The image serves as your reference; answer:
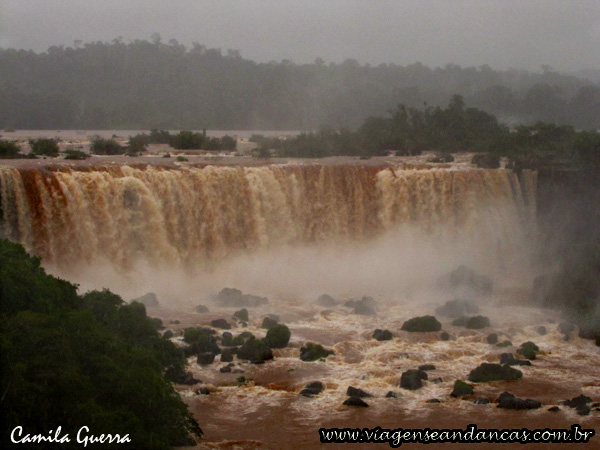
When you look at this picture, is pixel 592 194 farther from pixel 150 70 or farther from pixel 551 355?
pixel 150 70

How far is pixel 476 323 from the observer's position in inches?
766

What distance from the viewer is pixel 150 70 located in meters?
73.6

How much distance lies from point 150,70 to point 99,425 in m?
68.5

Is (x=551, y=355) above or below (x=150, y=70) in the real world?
below

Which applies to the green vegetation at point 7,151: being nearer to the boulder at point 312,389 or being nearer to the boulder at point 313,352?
the boulder at point 313,352

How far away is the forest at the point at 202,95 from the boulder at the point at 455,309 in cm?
3957

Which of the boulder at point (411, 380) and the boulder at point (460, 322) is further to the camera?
the boulder at point (460, 322)

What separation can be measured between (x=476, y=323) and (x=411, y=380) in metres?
5.17

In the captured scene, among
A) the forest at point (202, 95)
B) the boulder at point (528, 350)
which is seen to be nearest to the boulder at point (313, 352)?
the boulder at point (528, 350)

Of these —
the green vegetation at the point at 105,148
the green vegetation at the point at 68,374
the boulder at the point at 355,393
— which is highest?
the green vegetation at the point at 105,148

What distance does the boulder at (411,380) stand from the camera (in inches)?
583

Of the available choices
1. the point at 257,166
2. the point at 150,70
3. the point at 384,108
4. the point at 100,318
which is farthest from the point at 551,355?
the point at 150,70

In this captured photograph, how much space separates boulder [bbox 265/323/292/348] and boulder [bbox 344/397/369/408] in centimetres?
338

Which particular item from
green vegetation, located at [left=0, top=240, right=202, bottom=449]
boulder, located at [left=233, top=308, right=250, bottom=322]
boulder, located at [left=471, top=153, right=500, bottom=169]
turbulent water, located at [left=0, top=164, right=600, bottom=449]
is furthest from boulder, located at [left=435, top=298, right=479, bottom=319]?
boulder, located at [left=471, top=153, right=500, bottom=169]
